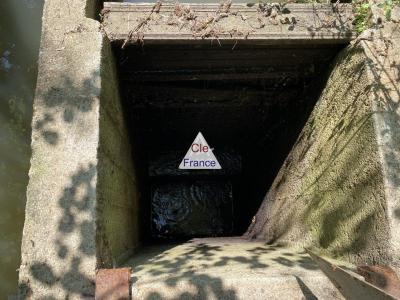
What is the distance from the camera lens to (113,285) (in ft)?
7.11

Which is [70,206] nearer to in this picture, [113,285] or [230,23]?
[113,285]

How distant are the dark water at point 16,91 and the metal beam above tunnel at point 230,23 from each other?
2.14 meters

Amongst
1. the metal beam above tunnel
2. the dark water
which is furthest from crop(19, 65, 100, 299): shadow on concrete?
the dark water

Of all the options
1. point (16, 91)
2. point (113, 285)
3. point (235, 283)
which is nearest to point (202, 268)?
point (235, 283)

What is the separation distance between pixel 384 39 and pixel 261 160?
9.92 ft

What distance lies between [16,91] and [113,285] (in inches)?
133

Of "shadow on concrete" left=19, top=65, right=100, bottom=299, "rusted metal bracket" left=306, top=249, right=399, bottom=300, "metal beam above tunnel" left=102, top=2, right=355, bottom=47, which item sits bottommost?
"rusted metal bracket" left=306, top=249, right=399, bottom=300

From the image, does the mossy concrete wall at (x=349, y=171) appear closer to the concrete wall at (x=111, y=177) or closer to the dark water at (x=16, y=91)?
the concrete wall at (x=111, y=177)

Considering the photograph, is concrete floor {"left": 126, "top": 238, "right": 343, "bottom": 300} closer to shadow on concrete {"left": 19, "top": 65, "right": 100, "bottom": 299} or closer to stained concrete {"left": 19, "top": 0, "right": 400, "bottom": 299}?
stained concrete {"left": 19, "top": 0, "right": 400, "bottom": 299}

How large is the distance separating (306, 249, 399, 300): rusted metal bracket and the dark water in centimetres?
344

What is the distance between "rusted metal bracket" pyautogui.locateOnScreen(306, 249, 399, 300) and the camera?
6.14ft

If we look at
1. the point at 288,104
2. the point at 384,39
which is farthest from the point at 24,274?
the point at 288,104

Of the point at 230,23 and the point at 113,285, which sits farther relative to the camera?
the point at 230,23

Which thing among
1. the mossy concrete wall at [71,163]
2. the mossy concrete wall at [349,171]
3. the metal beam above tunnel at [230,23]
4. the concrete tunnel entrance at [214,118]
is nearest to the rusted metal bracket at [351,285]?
the mossy concrete wall at [349,171]
